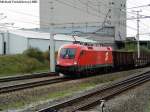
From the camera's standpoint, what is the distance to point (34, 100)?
1970 centimetres

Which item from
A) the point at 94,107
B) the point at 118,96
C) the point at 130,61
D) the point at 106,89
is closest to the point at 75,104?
the point at 94,107

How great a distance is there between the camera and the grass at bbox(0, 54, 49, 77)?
145 ft

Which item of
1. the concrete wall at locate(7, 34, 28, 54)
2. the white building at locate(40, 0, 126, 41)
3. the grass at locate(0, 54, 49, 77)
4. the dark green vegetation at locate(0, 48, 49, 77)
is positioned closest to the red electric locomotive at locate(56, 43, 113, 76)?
the dark green vegetation at locate(0, 48, 49, 77)

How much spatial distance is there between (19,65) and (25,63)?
1937mm

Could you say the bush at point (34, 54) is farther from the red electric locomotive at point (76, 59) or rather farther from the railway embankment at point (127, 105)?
the railway embankment at point (127, 105)

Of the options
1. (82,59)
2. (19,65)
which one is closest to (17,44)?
(19,65)

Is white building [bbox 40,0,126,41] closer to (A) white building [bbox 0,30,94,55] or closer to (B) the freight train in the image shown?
(A) white building [bbox 0,30,94,55]

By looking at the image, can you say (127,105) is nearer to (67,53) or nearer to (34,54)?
(67,53)

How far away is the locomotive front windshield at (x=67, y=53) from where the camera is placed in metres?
36.0

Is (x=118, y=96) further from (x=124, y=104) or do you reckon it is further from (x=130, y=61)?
(x=130, y=61)

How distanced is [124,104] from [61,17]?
98718 mm

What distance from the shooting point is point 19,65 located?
1842 inches

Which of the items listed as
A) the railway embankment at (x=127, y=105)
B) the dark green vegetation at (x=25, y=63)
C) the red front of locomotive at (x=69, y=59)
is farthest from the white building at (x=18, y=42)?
the railway embankment at (x=127, y=105)

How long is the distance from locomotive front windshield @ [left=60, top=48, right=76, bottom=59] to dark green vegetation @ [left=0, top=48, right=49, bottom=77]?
7.14m
